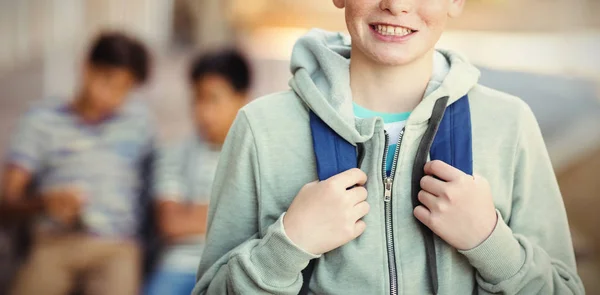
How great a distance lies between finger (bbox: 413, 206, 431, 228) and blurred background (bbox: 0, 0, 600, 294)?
1274 millimetres

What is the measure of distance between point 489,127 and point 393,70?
0.53 ft

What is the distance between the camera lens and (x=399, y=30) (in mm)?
1129

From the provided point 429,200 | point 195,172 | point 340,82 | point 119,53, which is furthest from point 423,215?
point 119,53

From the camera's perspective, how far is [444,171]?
3.61ft

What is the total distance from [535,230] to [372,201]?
25 centimetres

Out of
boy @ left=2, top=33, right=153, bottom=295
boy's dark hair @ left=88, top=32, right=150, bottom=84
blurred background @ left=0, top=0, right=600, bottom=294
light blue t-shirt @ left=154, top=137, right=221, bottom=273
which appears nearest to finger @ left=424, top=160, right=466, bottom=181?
blurred background @ left=0, top=0, right=600, bottom=294

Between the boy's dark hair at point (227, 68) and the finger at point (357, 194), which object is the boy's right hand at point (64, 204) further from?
the finger at point (357, 194)

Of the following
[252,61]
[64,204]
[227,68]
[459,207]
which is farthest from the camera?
[252,61]

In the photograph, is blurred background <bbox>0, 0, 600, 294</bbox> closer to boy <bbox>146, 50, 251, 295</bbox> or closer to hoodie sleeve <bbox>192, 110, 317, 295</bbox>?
boy <bbox>146, 50, 251, 295</bbox>

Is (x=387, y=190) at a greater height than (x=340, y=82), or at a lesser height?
lesser

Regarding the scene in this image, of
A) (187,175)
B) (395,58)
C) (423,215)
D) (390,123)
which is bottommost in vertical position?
(187,175)

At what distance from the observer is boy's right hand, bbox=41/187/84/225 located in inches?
96.3

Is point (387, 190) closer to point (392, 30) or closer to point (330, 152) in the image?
point (330, 152)

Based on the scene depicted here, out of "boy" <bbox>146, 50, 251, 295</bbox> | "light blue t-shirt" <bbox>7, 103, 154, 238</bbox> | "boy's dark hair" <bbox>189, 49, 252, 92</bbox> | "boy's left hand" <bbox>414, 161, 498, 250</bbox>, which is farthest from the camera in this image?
"boy's dark hair" <bbox>189, 49, 252, 92</bbox>
